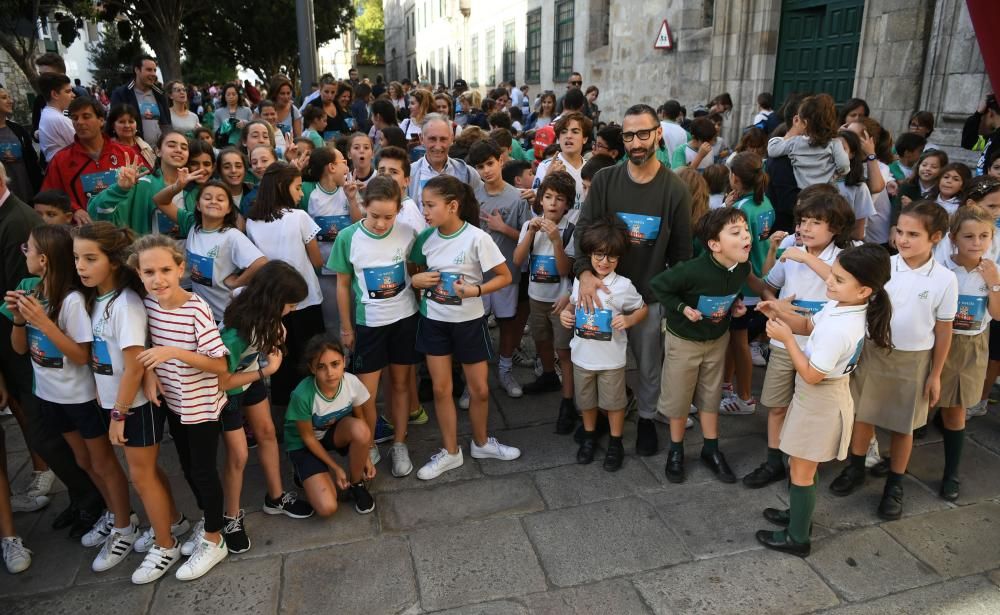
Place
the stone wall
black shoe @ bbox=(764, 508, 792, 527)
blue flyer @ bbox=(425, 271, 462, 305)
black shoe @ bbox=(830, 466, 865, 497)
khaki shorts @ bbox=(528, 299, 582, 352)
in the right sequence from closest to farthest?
black shoe @ bbox=(764, 508, 792, 527) → black shoe @ bbox=(830, 466, 865, 497) → blue flyer @ bbox=(425, 271, 462, 305) → khaki shorts @ bbox=(528, 299, 582, 352) → the stone wall

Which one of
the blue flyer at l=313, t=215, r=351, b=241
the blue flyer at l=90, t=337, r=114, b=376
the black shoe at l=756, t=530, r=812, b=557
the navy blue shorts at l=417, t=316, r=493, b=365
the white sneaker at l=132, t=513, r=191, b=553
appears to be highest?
the blue flyer at l=313, t=215, r=351, b=241

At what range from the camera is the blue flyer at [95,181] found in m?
4.59

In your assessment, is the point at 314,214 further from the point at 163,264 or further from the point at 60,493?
the point at 60,493

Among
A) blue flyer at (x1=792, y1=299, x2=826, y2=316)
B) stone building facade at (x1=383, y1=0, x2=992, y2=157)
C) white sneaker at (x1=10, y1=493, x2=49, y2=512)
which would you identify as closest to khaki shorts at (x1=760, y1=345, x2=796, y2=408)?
blue flyer at (x1=792, y1=299, x2=826, y2=316)

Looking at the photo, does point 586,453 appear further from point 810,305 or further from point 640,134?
point 640,134

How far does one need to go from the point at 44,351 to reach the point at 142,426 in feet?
1.91

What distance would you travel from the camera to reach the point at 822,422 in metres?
2.87

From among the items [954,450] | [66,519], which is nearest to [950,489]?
[954,450]

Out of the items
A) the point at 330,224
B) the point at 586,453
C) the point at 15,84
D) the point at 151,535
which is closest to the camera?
the point at 151,535

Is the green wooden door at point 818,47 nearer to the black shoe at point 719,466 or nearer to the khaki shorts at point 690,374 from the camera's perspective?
the khaki shorts at point 690,374

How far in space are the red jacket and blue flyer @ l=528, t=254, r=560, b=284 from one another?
3.05 metres

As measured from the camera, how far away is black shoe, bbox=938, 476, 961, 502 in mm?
3410

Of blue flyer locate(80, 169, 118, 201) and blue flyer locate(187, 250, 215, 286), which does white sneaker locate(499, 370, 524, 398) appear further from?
blue flyer locate(80, 169, 118, 201)

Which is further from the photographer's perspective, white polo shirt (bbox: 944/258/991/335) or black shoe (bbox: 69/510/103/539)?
white polo shirt (bbox: 944/258/991/335)
